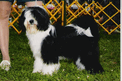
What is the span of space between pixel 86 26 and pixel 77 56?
1.79ft

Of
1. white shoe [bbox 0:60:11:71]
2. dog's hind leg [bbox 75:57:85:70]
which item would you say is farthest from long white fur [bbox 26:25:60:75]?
white shoe [bbox 0:60:11:71]

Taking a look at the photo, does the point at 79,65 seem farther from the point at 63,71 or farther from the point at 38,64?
the point at 38,64

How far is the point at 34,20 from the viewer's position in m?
2.68

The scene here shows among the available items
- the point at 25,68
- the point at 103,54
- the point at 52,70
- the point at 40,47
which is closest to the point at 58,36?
the point at 40,47

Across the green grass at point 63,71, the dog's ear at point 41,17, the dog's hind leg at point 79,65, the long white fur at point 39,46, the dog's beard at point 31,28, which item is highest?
the dog's ear at point 41,17

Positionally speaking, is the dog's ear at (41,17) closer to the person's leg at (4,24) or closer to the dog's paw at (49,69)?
the dog's paw at (49,69)

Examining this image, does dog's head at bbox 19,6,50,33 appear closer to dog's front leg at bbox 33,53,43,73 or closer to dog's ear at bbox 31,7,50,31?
dog's ear at bbox 31,7,50,31

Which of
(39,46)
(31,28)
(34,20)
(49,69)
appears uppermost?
(34,20)

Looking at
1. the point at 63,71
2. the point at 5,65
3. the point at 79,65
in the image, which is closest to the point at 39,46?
the point at 63,71

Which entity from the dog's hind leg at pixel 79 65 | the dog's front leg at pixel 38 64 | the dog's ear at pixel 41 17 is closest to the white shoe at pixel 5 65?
the dog's front leg at pixel 38 64

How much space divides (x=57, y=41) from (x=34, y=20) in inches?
22.3

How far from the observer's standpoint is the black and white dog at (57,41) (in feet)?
9.08

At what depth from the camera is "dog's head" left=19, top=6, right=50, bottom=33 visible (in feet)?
8.79

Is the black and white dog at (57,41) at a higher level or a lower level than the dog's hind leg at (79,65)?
higher
